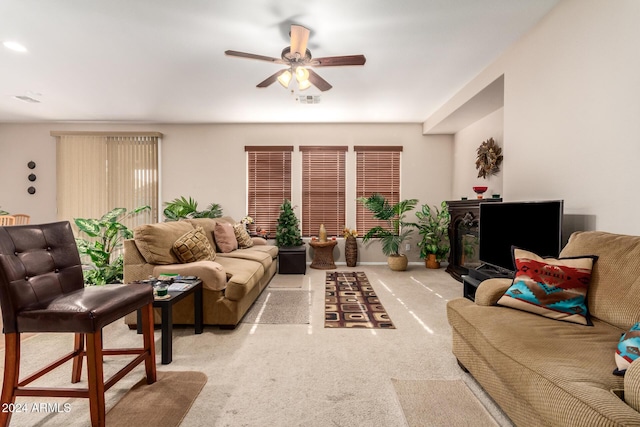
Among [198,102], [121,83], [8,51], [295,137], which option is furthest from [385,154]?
[8,51]

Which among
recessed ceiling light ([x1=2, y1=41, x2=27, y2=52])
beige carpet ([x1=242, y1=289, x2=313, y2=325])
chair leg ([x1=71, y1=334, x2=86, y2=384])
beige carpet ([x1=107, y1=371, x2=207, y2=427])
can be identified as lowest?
beige carpet ([x1=242, y1=289, x2=313, y2=325])

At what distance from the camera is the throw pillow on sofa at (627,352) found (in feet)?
3.64

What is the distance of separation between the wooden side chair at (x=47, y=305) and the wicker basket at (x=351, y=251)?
13.7 ft

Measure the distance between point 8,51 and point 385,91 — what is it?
13.6 ft

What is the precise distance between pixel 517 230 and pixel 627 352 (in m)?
1.69

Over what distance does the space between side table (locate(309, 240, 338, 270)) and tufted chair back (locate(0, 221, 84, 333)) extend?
390 centimetres

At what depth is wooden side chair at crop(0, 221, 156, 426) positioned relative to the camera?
1.40m

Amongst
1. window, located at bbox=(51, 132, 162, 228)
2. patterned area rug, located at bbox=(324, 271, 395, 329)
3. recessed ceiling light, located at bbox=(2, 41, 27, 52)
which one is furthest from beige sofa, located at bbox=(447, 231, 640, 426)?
window, located at bbox=(51, 132, 162, 228)

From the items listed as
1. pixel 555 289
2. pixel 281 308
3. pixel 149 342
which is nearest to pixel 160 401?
pixel 149 342

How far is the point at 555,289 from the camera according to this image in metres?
1.70

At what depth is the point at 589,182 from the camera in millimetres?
2174

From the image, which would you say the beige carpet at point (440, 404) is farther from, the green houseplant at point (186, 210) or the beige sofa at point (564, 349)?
the green houseplant at point (186, 210)

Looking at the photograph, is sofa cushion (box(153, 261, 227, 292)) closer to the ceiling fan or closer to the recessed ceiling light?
the ceiling fan

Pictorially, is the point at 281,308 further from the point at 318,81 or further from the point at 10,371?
the point at 318,81
